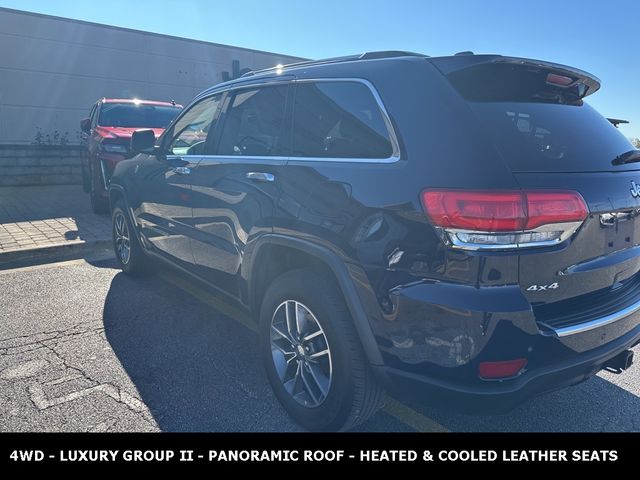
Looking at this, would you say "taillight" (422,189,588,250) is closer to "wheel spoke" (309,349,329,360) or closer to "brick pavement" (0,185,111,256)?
"wheel spoke" (309,349,329,360)

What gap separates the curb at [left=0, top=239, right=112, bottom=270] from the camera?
5.71m

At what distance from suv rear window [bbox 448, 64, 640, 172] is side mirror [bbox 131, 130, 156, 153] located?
123 inches

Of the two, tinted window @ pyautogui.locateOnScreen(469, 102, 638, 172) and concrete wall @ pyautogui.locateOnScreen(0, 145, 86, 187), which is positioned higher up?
tinted window @ pyautogui.locateOnScreen(469, 102, 638, 172)

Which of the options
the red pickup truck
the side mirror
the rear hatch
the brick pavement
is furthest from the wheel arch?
the red pickup truck

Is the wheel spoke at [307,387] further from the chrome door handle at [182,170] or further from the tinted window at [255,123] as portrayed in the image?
the chrome door handle at [182,170]

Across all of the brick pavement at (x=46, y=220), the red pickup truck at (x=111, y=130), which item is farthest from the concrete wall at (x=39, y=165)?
the red pickup truck at (x=111, y=130)

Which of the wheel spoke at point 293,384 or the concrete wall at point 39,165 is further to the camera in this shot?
the concrete wall at point 39,165

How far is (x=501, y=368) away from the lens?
1865 mm

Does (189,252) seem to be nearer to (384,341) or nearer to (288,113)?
(288,113)

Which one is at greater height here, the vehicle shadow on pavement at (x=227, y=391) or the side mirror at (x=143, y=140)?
the side mirror at (x=143, y=140)

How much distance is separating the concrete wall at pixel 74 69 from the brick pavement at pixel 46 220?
7.81 ft

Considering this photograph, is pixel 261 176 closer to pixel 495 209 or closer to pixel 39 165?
pixel 495 209

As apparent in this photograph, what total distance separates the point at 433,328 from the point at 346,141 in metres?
1.04

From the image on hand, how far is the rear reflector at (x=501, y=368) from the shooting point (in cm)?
186
